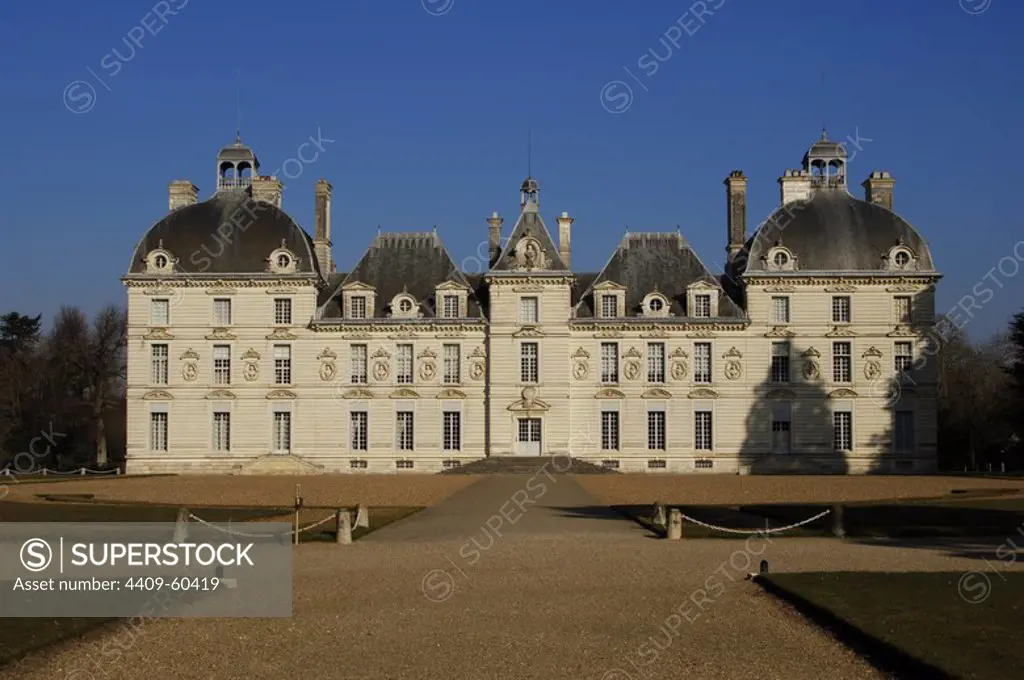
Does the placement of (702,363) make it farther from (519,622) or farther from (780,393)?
(519,622)

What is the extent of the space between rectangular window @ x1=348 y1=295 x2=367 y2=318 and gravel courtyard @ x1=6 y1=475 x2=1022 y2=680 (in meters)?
30.2

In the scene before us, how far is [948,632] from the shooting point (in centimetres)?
1069

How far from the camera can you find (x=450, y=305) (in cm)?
4906

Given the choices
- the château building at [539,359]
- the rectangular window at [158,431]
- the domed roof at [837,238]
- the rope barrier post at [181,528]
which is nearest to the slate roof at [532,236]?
the château building at [539,359]

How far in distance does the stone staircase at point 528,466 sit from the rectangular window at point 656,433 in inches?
111

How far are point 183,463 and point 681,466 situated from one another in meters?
19.7

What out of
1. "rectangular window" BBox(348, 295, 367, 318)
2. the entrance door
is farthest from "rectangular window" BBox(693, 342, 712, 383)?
"rectangular window" BBox(348, 295, 367, 318)

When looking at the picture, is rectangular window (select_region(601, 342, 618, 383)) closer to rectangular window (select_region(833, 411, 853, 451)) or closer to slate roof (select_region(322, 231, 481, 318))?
slate roof (select_region(322, 231, 481, 318))

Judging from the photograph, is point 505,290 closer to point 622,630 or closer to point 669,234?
point 669,234

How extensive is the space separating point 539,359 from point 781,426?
9.88m

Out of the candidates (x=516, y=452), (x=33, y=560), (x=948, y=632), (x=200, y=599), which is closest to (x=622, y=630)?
(x=948, y=632)

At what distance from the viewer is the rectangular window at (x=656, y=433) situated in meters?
48.4

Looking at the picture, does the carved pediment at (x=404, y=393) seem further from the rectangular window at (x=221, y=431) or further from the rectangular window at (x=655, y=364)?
the rectangular window at (x=655, y=364)

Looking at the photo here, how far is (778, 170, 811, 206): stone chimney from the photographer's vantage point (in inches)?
1994
